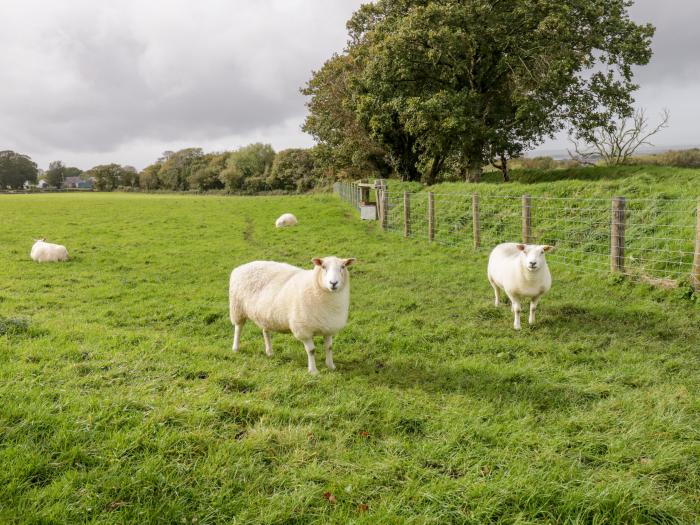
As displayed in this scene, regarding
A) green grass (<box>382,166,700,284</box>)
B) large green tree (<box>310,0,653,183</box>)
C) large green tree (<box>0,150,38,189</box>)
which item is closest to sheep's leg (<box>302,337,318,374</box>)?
green grass (<box>382,166,700,284</box>)

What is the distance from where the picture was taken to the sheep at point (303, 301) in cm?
551

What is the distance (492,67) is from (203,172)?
278 feet

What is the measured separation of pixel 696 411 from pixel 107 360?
639 cm

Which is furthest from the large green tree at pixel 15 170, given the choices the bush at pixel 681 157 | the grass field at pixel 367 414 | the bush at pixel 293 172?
the bush at pixel 681 157

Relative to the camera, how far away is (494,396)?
15.8 feet

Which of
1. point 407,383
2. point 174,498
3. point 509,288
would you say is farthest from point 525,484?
point 509,288

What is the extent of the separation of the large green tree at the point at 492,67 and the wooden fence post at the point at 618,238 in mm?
12351

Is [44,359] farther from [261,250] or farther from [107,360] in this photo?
[261,250]

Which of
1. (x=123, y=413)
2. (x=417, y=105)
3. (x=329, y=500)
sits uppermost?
(x=417, y=105)

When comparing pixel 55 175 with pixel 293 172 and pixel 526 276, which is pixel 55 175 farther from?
pixel 526 276

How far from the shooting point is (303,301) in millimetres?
5586

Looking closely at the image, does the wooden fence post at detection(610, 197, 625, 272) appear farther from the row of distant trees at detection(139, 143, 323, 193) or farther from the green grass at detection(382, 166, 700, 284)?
the row of distant trees at detection(139, 143, 323, 193)

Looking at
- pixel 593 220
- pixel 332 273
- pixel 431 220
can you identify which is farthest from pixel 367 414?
pixel 431 220

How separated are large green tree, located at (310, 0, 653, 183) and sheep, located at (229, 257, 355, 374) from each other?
1679 cm
